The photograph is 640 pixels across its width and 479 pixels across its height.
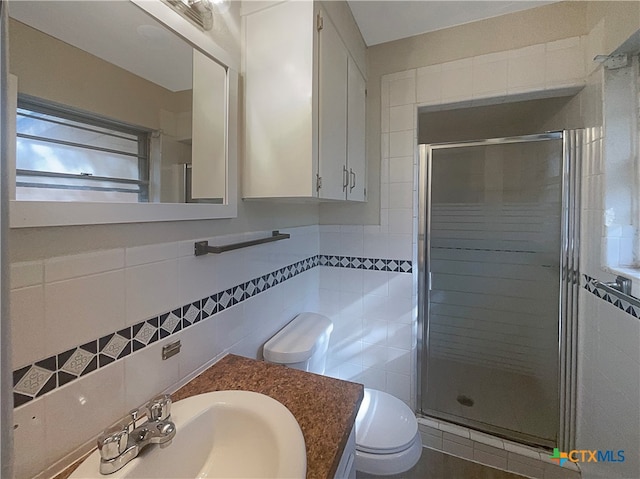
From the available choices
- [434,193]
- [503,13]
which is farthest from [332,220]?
[503,13]

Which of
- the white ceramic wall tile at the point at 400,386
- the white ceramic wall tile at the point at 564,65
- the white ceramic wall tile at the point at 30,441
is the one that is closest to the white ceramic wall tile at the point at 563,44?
the white ceramic wall tile at the point at 564,65

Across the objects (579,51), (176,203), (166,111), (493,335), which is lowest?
(493,335)

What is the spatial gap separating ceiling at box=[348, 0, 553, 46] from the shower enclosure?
669 millimetres

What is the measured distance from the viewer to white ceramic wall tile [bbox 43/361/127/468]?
0.58 m

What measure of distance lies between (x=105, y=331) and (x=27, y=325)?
0.50 feet

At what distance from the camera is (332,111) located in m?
1.17

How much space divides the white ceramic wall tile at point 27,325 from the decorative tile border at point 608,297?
178 centimetres

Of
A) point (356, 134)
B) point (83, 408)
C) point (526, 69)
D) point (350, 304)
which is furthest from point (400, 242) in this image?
point (83, 408)

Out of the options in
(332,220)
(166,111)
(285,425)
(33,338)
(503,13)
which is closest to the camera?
(33,338)

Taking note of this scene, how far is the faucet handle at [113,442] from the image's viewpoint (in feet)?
1.76

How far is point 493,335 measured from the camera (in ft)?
6.09

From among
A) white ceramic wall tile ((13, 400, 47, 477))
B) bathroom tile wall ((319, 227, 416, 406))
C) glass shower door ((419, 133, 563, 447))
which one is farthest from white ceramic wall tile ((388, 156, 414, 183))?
white ceramic wall tile ((13, 400, 47, 477))

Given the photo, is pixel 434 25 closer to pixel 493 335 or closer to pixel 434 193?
pixel 434 193

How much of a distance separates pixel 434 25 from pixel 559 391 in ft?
7.30
